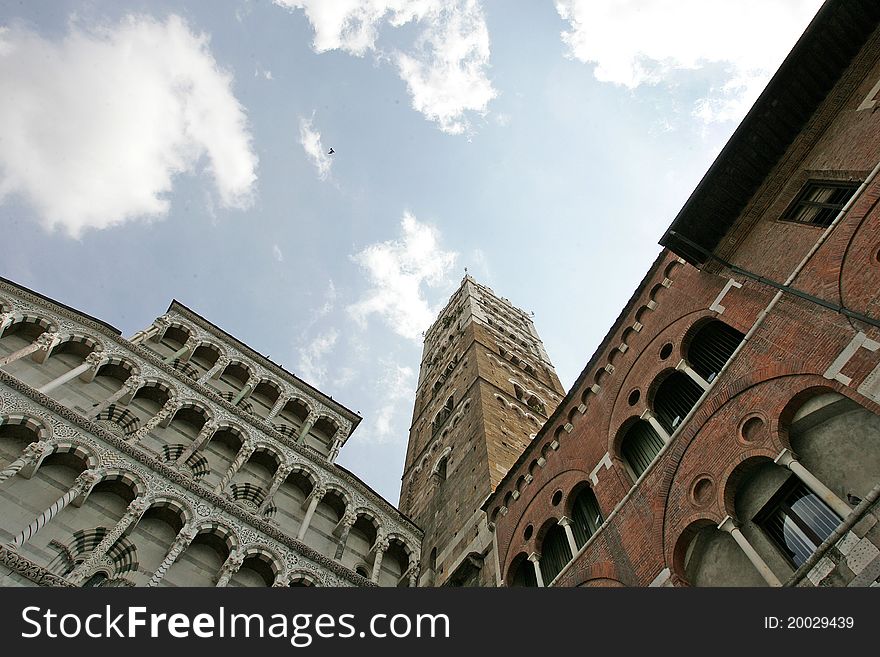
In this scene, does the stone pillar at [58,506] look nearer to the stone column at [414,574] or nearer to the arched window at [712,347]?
the stone column at [414,574]

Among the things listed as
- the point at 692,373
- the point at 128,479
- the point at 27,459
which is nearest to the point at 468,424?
the point at 128,479

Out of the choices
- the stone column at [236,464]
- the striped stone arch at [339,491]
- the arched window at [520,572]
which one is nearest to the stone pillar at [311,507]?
the striped stone arch at [339,491]

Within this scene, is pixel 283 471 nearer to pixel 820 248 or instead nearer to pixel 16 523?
pixel 16 523

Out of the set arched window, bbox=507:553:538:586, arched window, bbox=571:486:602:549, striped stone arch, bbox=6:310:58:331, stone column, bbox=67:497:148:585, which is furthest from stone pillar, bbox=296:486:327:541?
striped stone arch, bbox=6:310:58:331

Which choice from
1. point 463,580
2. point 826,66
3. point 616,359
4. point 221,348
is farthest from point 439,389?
point 826,66

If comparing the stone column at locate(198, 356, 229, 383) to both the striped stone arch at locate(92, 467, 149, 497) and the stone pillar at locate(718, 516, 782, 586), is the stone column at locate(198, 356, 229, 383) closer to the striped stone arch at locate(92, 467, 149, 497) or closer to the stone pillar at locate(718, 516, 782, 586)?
the striped stone arch at locate(92, 467, 149, 497)

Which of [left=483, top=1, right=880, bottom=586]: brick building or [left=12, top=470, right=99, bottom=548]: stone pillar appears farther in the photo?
[left=12, top=470, right=99, bottom=548]: stone pillar

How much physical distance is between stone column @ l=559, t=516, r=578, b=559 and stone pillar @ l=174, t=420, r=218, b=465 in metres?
9.91

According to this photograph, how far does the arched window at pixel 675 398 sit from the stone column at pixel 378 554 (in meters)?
9.19

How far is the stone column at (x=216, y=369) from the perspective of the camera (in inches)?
748

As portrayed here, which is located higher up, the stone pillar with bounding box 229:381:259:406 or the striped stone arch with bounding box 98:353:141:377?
the stone pillar with bounding box 229:381:259:406

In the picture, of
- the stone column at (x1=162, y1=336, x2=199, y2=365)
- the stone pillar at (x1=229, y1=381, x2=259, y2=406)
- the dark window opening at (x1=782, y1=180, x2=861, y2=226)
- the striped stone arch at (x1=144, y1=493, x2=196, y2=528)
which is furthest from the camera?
the stone pillar at (x1=229, y1=381, x2=259, y2=406)

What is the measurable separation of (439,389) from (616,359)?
17.9 metres

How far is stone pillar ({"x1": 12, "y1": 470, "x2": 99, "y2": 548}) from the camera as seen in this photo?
10.9m
